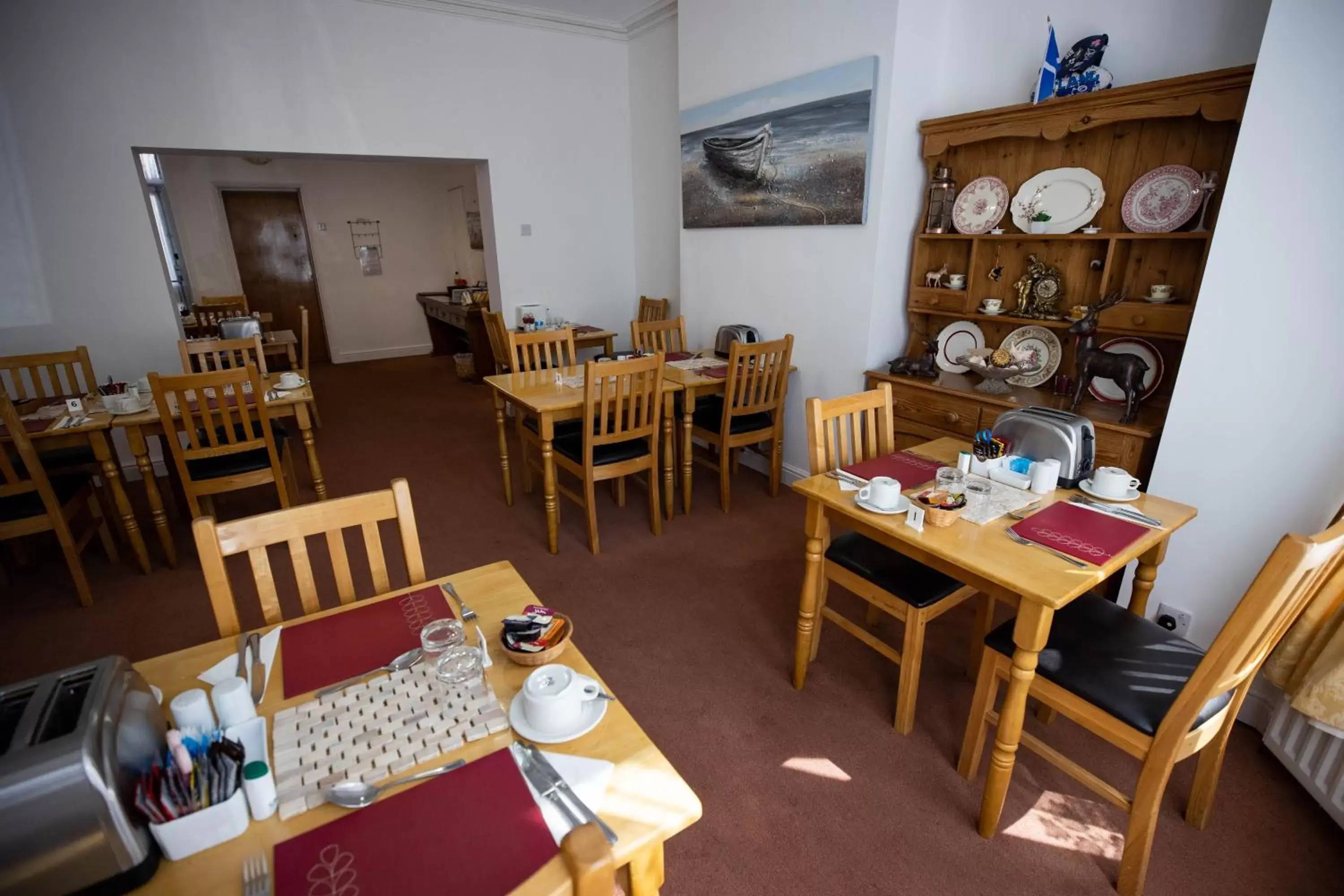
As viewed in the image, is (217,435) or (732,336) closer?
(217,435)

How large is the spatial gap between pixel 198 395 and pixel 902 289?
3139 millimetres

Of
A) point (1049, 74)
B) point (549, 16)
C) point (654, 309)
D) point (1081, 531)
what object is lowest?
point (1081, 531)

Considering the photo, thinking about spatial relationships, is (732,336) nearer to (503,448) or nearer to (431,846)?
(503,448)

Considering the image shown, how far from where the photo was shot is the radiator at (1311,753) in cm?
148

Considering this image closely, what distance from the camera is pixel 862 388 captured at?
3.08m

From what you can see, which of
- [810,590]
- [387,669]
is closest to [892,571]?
[810,590]

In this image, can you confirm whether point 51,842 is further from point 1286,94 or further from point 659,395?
point 1286,94

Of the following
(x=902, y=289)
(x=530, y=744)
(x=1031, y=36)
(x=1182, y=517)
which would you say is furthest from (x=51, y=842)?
(x=1031, y=36)

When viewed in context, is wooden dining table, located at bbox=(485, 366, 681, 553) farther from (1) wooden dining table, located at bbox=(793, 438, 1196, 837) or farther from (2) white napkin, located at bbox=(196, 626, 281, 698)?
(2) white napkin, located at bbox=(196, 626, 281, 698)

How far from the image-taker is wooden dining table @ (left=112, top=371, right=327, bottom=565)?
8.39ft

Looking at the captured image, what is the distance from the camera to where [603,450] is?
111 inches

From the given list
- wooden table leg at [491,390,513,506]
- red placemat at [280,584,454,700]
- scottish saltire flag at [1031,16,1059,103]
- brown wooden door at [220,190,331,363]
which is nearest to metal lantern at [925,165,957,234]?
scottish saltire flag at [1031,16,1059,103]

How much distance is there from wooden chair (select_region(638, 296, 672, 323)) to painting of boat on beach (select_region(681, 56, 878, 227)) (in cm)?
93

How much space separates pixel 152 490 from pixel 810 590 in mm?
2783
